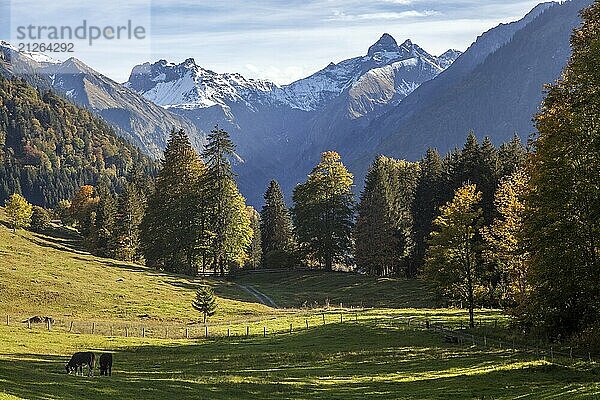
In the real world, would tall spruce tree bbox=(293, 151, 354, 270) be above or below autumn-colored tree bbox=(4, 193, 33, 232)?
below

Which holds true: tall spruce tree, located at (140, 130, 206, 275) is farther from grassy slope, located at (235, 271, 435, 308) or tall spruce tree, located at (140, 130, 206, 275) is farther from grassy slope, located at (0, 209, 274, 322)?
grassy slope, located at (235, 271, 435, 308)

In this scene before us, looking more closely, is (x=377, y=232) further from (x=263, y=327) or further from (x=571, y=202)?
(x=571, y=202)

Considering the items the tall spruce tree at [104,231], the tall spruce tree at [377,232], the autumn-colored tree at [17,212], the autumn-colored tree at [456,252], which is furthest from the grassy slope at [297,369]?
the autumn-colored tree at [17,212]

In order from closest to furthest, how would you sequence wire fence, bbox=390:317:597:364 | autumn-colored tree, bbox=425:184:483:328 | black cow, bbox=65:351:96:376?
black cow, bbox=65:351:96:376
wire fence, bbox=390:317:597:364
autumn-colored tree, bbox=425:184:483:328

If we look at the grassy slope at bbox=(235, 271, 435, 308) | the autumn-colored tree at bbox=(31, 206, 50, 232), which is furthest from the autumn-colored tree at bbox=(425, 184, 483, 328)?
the autumn-colored tree at bbox=(31, 206, 50, 232)

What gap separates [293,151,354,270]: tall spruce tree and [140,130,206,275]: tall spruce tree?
1974 centimetres

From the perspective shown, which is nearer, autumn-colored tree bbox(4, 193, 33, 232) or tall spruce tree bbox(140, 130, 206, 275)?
tall spruce tree bbox(140, 130, 206, 275)

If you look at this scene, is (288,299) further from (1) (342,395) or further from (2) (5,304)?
(1) (342,395)

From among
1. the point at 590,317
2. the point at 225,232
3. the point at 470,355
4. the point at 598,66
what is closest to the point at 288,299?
the point at 225,232

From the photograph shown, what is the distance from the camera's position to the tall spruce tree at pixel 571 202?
37.7m

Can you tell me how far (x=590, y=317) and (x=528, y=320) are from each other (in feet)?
12.8

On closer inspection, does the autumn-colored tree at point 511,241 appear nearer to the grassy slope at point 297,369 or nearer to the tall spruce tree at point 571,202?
the grassy slope at point 297,369

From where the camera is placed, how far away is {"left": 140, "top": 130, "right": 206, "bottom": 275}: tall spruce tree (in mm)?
102188

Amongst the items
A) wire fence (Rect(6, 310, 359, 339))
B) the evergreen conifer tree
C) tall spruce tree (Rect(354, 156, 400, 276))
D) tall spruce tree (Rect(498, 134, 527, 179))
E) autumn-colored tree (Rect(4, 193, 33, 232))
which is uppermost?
autumn-colored tree (Rect(4, 193, 33, 232))
